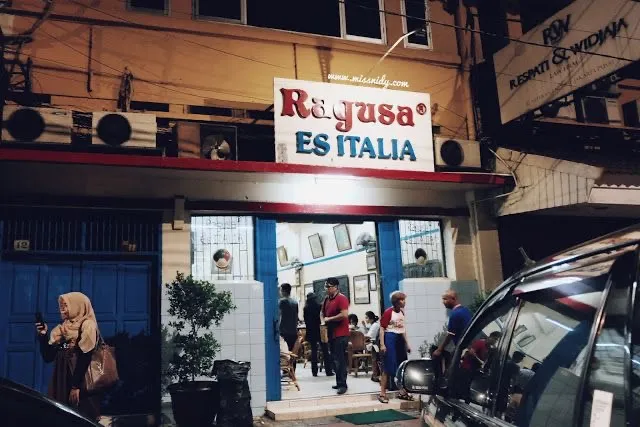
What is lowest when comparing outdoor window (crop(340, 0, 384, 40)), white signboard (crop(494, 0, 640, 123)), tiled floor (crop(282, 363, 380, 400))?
tiled floor (crop(282, 363, 380, 400))

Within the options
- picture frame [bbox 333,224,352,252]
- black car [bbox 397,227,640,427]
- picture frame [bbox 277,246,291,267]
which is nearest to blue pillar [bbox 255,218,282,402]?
picture frame [bbox 333,224,352,252]

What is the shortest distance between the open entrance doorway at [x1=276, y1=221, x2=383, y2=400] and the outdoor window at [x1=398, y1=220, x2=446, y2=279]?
581 mm

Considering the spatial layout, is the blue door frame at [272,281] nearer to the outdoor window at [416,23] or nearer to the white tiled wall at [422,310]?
the white tiled wall at [422,310]

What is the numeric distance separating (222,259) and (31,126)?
11.3 ft

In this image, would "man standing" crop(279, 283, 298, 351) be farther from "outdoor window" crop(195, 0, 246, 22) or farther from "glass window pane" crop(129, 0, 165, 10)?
"glass window pane" crop(129, 0, 165, 10)

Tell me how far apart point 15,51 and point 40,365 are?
15.8 ft

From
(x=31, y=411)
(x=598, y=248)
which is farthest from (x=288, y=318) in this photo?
(x=598, y=248)

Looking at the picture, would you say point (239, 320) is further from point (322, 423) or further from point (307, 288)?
point (307, 288)

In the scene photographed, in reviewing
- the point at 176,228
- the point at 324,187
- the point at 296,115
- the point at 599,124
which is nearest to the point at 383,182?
Result: the point at 324,187

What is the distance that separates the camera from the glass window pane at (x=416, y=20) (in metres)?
10.9

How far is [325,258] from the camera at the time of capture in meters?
15.5

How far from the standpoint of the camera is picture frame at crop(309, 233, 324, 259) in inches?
618

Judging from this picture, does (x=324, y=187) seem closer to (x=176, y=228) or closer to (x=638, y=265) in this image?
(x=176, y=228)

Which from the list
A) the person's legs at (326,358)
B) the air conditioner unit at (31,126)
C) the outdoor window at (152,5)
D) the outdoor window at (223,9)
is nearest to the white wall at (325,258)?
the person's legs at (326,358)
